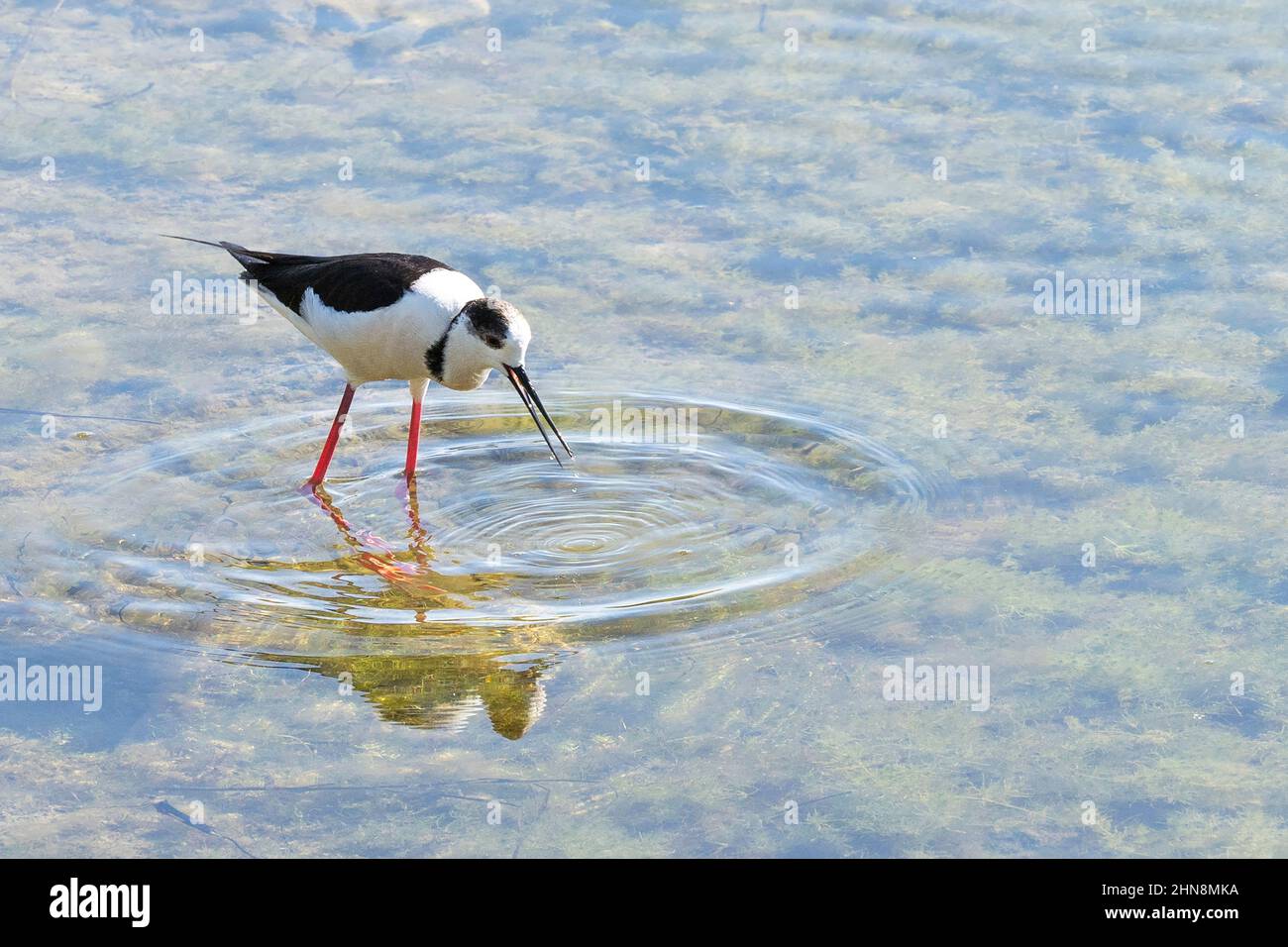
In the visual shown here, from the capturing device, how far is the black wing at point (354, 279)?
793cm

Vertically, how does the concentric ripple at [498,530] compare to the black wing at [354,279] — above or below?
below

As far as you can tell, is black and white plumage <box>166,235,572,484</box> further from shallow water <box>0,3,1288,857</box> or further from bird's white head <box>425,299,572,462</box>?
shallow water <box>0,3,1288,857</box>

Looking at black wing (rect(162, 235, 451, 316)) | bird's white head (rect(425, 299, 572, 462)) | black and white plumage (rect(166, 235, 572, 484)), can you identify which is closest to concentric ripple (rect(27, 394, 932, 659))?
black and white plumage (rect(166, 235, 572, 484))

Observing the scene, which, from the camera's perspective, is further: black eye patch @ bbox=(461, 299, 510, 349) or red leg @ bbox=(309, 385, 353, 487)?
red leg @ bbox=(309, 385, 353, 487)

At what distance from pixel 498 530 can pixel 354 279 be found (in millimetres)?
1267

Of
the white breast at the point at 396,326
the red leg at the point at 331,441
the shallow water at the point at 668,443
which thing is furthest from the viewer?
the red leg at the point at 331,441

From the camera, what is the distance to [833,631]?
23.0 ft

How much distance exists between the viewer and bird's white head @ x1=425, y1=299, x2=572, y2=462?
773 cm

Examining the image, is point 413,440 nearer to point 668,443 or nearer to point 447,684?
point 668,443

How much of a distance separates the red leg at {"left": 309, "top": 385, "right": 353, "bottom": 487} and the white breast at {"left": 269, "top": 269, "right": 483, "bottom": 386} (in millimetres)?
216

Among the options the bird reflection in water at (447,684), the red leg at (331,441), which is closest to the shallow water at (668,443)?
the bird reflection in water at (447,684)

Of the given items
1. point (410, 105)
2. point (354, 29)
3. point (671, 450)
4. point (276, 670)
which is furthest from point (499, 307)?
point (354, 29)

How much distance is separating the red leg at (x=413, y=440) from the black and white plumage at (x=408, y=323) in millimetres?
10

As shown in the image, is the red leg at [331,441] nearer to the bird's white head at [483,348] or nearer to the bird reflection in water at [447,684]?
the bird's white head at [483,348]
